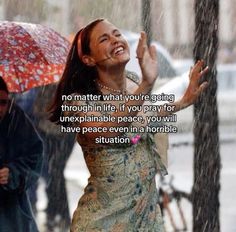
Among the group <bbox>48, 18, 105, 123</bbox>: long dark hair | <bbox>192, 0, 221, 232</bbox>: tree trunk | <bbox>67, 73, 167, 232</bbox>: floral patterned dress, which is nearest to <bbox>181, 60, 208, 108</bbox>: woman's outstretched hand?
<bbox>67, 73, 167, 232</bbox>: floral patterned dress

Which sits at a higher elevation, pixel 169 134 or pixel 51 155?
pixel 51 155

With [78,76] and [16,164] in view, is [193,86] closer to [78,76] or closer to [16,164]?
[78,76]

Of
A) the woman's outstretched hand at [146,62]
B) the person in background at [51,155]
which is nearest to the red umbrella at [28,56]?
the woman's outstretched hand at [146,62]

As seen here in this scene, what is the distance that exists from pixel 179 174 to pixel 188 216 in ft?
7.18

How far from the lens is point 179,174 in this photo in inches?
364

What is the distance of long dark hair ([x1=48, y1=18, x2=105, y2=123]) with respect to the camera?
387 cm

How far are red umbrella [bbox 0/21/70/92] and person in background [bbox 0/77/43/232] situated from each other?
227 mm

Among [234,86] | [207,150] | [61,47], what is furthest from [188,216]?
[234,86]

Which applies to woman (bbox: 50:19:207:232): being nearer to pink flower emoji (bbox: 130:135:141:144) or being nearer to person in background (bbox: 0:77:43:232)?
pink flower emoji (bbox: 130:135:141:144)

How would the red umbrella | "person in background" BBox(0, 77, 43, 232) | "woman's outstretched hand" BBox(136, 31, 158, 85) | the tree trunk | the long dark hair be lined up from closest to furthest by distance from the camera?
"woman's outstretched hand" BBox(136, 31, 158, 85)
the long dark hair
"person in background" BBox(0, 77, 43, 232)
the red umbrella
the tree trunk

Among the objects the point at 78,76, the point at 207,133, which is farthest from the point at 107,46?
the point at 207,133

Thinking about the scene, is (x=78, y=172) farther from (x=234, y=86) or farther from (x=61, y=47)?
(x=61, y=47)

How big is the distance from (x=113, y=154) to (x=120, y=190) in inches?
5.6

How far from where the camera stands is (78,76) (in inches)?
154
